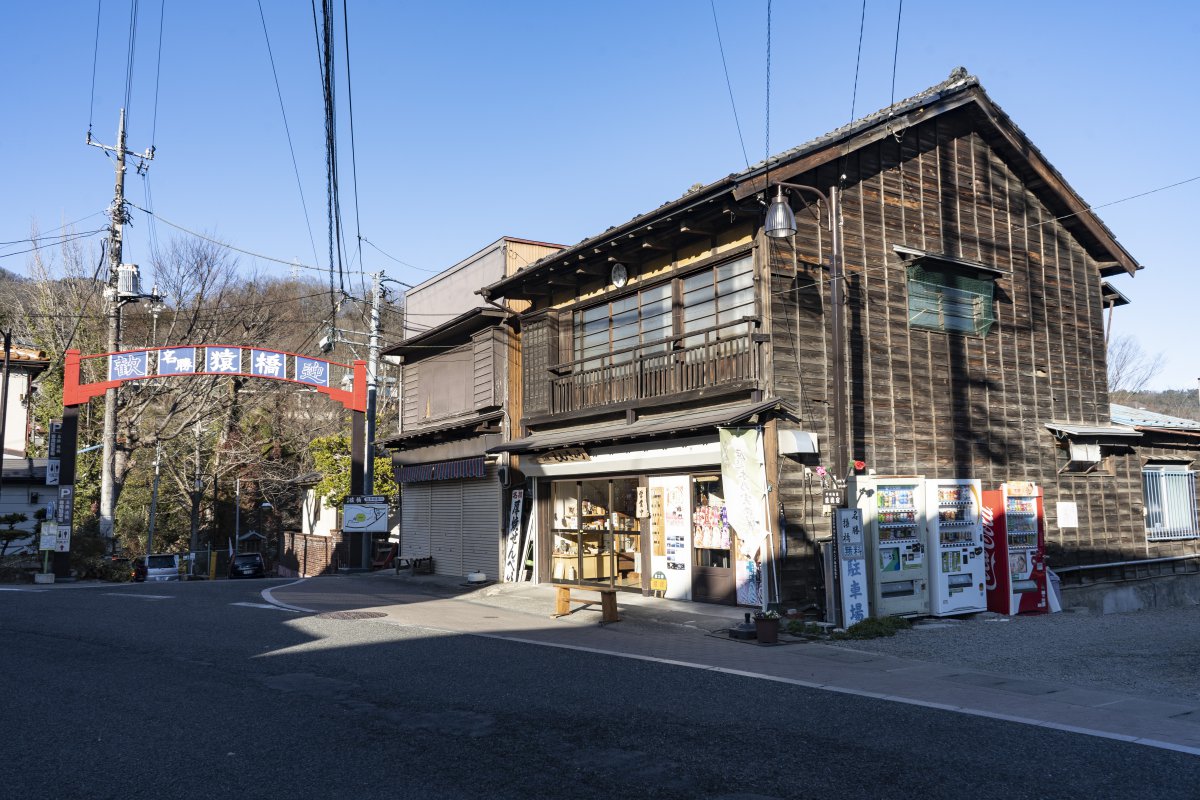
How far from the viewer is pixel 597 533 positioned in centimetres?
1902

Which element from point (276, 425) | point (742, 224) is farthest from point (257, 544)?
point (742, 224)

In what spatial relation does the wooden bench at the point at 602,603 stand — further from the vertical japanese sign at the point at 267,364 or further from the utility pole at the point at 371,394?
the utility pole at the point at 371,394

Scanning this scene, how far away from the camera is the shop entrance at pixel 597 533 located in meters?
18.1

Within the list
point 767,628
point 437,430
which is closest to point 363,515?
point 437,430

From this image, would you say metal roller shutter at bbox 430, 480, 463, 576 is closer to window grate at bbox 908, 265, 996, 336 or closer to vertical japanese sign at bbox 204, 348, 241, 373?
vertical japanese sign at bbox 204, 348, 241, 373

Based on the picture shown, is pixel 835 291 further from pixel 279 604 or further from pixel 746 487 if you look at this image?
pixel 279 604

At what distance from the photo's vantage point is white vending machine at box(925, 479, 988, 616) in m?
14.5

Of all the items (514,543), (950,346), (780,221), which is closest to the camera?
(780,221)

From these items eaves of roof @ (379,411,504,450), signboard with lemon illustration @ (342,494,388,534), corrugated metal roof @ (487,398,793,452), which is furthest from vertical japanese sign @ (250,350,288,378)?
corrugated metal roof @ (487,398,793,452)

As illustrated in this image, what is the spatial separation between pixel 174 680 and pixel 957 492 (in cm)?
1216

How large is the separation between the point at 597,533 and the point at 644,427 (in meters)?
3.80

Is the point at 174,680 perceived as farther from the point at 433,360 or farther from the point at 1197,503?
the point at 1197,503

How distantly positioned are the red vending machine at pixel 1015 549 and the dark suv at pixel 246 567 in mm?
30904

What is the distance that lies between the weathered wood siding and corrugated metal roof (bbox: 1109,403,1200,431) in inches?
69.0
